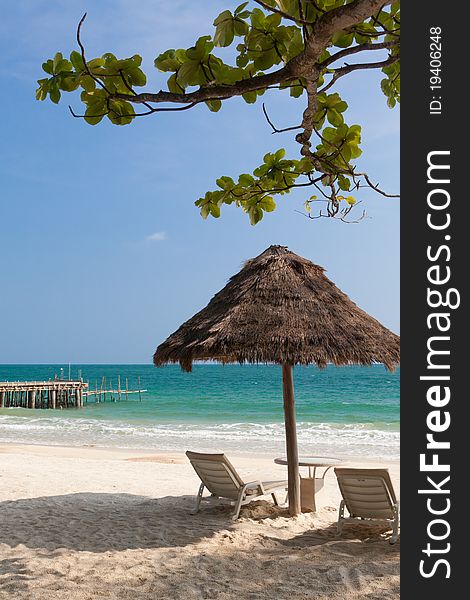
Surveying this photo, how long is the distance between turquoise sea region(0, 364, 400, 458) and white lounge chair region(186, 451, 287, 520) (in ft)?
20.0

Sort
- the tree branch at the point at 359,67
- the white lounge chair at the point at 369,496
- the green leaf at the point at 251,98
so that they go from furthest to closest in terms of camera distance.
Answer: the white lounge chair at the point at 369,496, the green leaf at the point at 251,98, the tree branch at the point at 359,67

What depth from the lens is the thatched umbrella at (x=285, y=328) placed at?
609 cm

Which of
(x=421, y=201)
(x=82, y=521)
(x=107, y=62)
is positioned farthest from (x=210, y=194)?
(x=82, y=521)

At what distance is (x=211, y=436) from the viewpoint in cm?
2262

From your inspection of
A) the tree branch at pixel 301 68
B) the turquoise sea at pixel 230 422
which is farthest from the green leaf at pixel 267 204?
the turquoise sea at pixel 230 422

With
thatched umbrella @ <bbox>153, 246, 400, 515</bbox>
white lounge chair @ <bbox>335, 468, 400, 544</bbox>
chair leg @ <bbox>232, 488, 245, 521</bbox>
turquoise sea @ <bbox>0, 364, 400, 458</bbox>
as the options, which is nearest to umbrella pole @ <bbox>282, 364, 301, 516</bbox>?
thatched umbrella @ <bbox>153, 246, 400, 515</bbox>

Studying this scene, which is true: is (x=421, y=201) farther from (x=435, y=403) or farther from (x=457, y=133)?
(x=435, y=403)

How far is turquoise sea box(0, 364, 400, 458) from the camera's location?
2031 cm

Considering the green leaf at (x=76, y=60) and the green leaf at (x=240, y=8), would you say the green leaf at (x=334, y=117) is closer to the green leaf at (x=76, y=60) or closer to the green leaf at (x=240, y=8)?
the green leaf at (x=240, y=8)

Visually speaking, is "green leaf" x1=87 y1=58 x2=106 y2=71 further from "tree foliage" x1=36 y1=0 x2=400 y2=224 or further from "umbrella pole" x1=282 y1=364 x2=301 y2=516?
"umbrella pole" x1=282 y1=364 x2=301 y2=516

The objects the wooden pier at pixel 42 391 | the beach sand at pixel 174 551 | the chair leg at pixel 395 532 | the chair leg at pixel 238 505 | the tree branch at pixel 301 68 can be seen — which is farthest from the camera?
the wooden pier at pixel 42 391

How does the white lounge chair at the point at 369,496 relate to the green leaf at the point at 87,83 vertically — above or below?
below

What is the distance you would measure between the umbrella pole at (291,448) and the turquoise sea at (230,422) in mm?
5865

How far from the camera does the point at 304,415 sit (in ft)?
114
